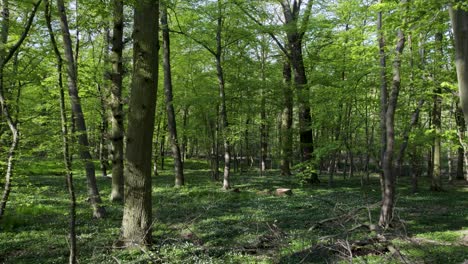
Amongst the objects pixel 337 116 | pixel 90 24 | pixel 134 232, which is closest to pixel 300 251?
pixel 134 232

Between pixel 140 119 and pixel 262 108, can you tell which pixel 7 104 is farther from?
pixel 262 108

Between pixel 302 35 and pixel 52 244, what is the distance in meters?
16.8

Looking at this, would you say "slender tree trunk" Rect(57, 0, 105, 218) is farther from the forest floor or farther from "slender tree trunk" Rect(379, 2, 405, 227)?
"slender tree trunk" Rect(379, 2, 405, 227)

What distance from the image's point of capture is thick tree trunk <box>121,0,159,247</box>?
6.66m

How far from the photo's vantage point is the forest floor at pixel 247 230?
20.9 feet

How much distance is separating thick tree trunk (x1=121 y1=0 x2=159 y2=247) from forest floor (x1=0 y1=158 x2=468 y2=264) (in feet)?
1.97

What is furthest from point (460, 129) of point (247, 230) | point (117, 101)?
point (117, 101)

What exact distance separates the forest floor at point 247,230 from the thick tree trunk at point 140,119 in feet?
1.97

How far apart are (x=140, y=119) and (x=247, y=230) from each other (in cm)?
441

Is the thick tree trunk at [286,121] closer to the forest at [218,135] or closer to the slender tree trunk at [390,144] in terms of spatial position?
the forest at [218,135]

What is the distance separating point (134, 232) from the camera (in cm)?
674

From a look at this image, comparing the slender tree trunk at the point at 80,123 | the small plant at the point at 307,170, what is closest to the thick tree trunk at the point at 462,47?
the slender tree trunk at the point at 80,123

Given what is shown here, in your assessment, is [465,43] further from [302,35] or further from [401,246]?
[302,35]

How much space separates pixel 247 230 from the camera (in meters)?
9.08
